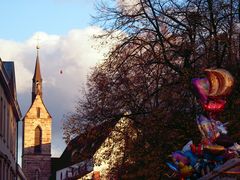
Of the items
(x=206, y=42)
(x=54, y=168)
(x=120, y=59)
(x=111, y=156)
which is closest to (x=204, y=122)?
(x=206, y=42)

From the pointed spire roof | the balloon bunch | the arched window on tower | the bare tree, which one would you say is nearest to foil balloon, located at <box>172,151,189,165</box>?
the balloon bunch

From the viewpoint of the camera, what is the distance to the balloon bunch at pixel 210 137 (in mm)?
13039

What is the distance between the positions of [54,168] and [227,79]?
108508 mm

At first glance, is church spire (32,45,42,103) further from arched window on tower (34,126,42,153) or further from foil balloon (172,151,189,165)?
foil balloon (172,151,189,165)

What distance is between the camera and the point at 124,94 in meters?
29.7

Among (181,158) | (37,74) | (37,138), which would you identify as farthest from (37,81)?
(181,158)

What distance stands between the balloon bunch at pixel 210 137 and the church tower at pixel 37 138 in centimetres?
10216

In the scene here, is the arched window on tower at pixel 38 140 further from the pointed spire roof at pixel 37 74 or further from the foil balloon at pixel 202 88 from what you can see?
the foil balloon at pixel 202 88

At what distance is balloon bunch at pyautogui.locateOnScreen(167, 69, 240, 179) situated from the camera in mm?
13039

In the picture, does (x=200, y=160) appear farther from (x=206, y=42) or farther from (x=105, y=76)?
(x=105, y=76)

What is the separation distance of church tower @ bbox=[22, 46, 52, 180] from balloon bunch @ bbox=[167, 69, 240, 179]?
10216cm

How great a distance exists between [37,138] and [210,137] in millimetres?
106429

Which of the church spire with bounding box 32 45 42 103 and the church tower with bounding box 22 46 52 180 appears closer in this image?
the church tower with bounding box 22 46 52 180

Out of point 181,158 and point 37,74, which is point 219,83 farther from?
point 37,74
